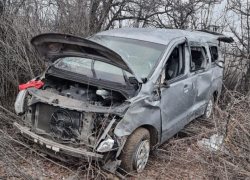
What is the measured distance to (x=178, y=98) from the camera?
419 cm

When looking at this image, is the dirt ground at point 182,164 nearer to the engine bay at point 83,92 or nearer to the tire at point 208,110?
the engine bay at point 83,92

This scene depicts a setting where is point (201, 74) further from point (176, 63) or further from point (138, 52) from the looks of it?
point (138, 52)

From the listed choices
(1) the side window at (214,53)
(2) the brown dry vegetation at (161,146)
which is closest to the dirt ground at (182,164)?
(2) the brown dry vegetation at (161,146)

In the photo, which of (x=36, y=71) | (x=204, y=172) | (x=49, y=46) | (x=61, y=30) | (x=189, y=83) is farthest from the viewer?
(x=61, y=30)

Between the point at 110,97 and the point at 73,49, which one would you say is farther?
the point at 73,49

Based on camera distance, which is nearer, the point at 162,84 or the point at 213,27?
the point at 162,84

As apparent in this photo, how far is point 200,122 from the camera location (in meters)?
5.81

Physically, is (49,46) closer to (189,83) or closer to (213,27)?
(189,83)

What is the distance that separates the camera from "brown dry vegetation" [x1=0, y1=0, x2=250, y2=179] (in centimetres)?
315

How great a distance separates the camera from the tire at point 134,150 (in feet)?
10.9

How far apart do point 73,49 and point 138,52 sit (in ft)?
3.40

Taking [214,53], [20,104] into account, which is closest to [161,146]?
[20,104]

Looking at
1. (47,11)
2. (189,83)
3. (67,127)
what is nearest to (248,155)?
(189,83)

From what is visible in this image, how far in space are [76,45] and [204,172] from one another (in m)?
2.33
